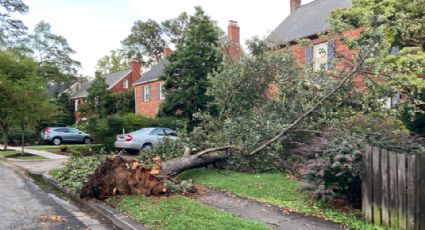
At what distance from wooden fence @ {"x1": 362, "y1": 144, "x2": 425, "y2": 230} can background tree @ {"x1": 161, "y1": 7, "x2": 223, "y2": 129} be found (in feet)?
49.2

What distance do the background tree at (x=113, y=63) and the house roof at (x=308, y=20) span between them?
40631 mm

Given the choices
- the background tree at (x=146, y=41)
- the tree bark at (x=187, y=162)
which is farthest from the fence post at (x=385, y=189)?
the background tree at (x=146, y=41)

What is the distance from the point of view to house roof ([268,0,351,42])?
22016 mm

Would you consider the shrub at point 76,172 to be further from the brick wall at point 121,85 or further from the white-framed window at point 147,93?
the brick wall at point 121,85

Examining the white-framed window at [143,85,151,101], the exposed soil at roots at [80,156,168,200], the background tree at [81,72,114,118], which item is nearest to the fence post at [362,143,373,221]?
the exposed soil at roots at [80,156,168,200]

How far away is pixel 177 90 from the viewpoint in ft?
70.8

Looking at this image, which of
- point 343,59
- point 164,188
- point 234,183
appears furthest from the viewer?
point 343,59

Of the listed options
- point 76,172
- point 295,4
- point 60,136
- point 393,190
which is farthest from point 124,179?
point 60,136

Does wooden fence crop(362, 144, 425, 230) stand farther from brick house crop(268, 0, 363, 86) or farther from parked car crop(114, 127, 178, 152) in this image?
brick house crop(268, 0, 363, 86)

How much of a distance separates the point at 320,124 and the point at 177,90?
12.3 m

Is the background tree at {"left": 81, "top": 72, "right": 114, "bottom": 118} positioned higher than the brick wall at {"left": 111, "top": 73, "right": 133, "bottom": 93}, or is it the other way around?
the brick wall at {"left": 111, "top": 73, "right": 133, "bottom": 93}

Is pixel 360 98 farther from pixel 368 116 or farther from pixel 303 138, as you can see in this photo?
pixel 303 138

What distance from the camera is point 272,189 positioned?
8516 mm

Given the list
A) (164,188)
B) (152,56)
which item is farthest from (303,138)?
(152,56)
